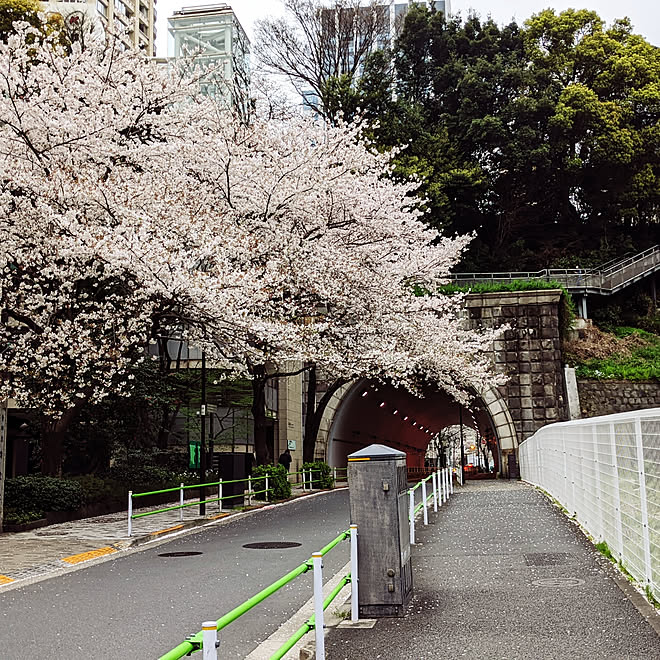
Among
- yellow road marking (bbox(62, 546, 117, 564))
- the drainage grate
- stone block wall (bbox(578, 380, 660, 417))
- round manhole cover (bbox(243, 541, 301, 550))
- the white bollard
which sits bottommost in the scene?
yellow road marking (bbox(62, 546, 117, 564))

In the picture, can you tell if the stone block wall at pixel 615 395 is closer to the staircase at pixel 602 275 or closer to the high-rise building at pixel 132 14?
the staircase at pixel 602 275

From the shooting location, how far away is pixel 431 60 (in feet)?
168

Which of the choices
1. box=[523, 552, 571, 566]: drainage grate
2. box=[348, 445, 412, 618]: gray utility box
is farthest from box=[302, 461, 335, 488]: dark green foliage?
box=[348, 445, 412, 618]: gray utility box

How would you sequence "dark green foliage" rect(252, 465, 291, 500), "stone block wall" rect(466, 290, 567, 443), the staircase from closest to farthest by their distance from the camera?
"dark green foliage" rect(252, 465, 291, 500), "stone block wall" rect(466, 290, 567, 443), the staircase

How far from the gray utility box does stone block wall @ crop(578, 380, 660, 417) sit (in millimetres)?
31644

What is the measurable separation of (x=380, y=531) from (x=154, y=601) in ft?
10.8

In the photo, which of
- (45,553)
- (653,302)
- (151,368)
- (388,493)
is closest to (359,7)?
(653,302)

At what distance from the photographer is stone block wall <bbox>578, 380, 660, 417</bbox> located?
122 ft

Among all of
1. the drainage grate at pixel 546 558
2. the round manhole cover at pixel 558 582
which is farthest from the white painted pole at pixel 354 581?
the drainage grate at pixel 546 558

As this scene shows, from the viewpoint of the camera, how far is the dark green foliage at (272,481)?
76.5 feet

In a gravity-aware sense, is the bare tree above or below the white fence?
above

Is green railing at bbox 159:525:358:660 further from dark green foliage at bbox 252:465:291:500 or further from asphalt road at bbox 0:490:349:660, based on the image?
dark green foliage at bbox 252:465:291:500

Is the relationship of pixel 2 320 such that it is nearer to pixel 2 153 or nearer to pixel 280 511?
pixel 2 153

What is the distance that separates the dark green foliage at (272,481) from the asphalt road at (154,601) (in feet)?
27.6
